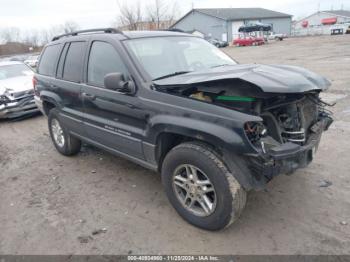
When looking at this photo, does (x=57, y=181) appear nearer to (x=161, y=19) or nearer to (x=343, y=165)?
(x=343, y=165)

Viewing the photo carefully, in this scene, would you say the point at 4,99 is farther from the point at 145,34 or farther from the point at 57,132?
the point at 145,34

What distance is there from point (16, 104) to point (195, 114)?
22.8 feet

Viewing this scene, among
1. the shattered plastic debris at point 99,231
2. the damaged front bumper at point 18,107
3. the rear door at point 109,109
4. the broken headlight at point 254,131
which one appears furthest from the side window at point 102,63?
the damaged front bumper at point 18,107

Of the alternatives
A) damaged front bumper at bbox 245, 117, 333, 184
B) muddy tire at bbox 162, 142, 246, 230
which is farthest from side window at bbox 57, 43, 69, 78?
damaged front bumper at bbox 245, 117, 333, 184

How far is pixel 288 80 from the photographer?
287 cm

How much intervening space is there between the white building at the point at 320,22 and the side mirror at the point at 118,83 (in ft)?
218

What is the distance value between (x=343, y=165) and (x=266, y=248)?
2.16 m

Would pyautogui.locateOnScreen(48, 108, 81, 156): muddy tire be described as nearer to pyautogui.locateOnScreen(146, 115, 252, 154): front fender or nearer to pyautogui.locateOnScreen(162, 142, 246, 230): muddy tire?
pyautogui.locateOnScreen(146, 115, 252, 154): front fender

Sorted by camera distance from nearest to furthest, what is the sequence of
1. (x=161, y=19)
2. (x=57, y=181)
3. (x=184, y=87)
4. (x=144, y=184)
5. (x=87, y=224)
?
1. (x=184, y=87)
2. (x=87, y=224)
3. (x=144, y=184)
4. (x=57, y=181)
5. (x=161, y=19)

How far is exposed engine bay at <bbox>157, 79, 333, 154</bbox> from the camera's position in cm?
278

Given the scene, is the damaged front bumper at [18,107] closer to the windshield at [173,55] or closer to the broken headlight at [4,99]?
the broken headlight at [4,99]

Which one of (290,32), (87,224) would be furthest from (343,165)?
(290,32)

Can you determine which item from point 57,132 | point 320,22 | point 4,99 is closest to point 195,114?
point 57,132

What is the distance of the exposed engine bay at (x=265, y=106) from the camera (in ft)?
9.11
